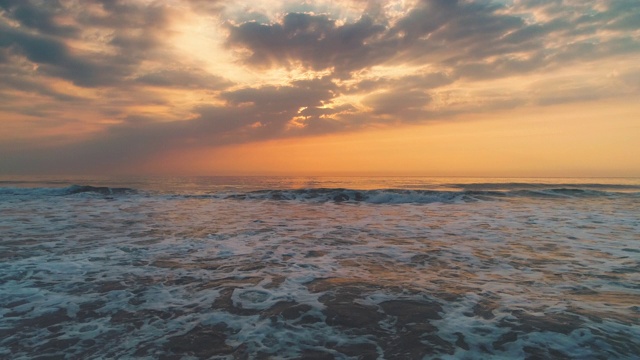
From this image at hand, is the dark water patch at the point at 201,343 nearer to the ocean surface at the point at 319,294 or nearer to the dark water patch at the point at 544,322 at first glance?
the ocean surface at the point at 319,294

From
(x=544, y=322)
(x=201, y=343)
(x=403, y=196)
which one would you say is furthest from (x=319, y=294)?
(x=403, y=196)

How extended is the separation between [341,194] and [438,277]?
2128 cm

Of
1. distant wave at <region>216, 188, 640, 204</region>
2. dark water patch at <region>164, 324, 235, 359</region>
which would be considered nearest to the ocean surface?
dark water patch at <region>164, 324, 235, 359</region>

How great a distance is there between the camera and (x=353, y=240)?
400 inches

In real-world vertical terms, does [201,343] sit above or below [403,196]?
below

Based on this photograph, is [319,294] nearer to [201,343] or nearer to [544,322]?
[201,343]

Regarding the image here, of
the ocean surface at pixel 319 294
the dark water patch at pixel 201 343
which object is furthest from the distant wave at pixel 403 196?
the dark water patch at pixel 201 343

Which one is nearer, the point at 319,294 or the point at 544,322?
the point at 544,322

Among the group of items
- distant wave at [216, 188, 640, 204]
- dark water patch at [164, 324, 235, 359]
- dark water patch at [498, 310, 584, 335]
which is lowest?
dark water patch at [164, 324, 235, 359]

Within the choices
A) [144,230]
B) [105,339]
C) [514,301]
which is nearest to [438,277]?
[514,301]

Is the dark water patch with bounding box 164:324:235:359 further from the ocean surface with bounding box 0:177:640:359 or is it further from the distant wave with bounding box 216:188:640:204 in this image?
the distant wave with bounding box 216:188:640:204

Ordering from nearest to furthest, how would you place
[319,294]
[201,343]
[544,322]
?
[201,343]
[544,322]
[319,294]

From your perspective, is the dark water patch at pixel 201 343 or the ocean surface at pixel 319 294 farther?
the ocean surface at pixel 319 294

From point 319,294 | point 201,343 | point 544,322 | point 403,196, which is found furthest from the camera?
point 403,196
